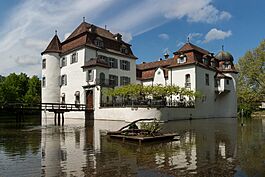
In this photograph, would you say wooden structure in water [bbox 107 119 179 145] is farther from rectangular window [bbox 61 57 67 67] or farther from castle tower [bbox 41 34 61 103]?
castle tower [bbox 41 34 61 103]

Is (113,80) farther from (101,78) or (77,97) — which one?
(77,97)

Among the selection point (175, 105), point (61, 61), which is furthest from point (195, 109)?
point (61, 61)

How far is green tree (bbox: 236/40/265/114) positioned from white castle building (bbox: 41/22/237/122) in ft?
8.41

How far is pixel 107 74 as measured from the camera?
129 feet

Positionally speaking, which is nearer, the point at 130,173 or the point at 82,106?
the point at 130,173

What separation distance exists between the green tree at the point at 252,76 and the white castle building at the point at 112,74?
2.56 metres

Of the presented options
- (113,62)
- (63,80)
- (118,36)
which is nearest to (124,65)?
(113,62)

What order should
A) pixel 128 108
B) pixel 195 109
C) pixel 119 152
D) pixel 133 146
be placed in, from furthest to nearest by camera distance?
pixel 195 109
pixel 128 108
pixel 133 146
pixel 119 152

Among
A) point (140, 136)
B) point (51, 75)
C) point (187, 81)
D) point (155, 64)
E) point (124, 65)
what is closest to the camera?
point (140, 136)

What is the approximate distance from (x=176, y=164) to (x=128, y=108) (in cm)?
2335

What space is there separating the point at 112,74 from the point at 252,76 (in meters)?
22.9

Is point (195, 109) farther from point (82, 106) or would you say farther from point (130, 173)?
point (130, 173)

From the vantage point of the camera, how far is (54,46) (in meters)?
44.9

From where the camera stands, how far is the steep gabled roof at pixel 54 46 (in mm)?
44203
